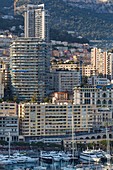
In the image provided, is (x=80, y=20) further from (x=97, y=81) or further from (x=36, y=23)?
(x=97, y=81)

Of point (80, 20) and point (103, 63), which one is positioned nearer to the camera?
point (103, 63)

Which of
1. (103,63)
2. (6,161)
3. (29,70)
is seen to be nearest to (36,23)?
(103,63)

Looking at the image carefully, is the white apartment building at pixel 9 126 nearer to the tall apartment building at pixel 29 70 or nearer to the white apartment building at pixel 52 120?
the white apartment building at pixel 52 120

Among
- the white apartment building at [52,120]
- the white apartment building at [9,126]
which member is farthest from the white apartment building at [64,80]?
the white apartment building at [9,126]

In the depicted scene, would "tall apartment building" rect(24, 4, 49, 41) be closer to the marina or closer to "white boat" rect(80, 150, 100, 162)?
the marina

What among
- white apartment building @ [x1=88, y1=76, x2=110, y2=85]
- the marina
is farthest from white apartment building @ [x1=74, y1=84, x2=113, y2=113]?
the marina
